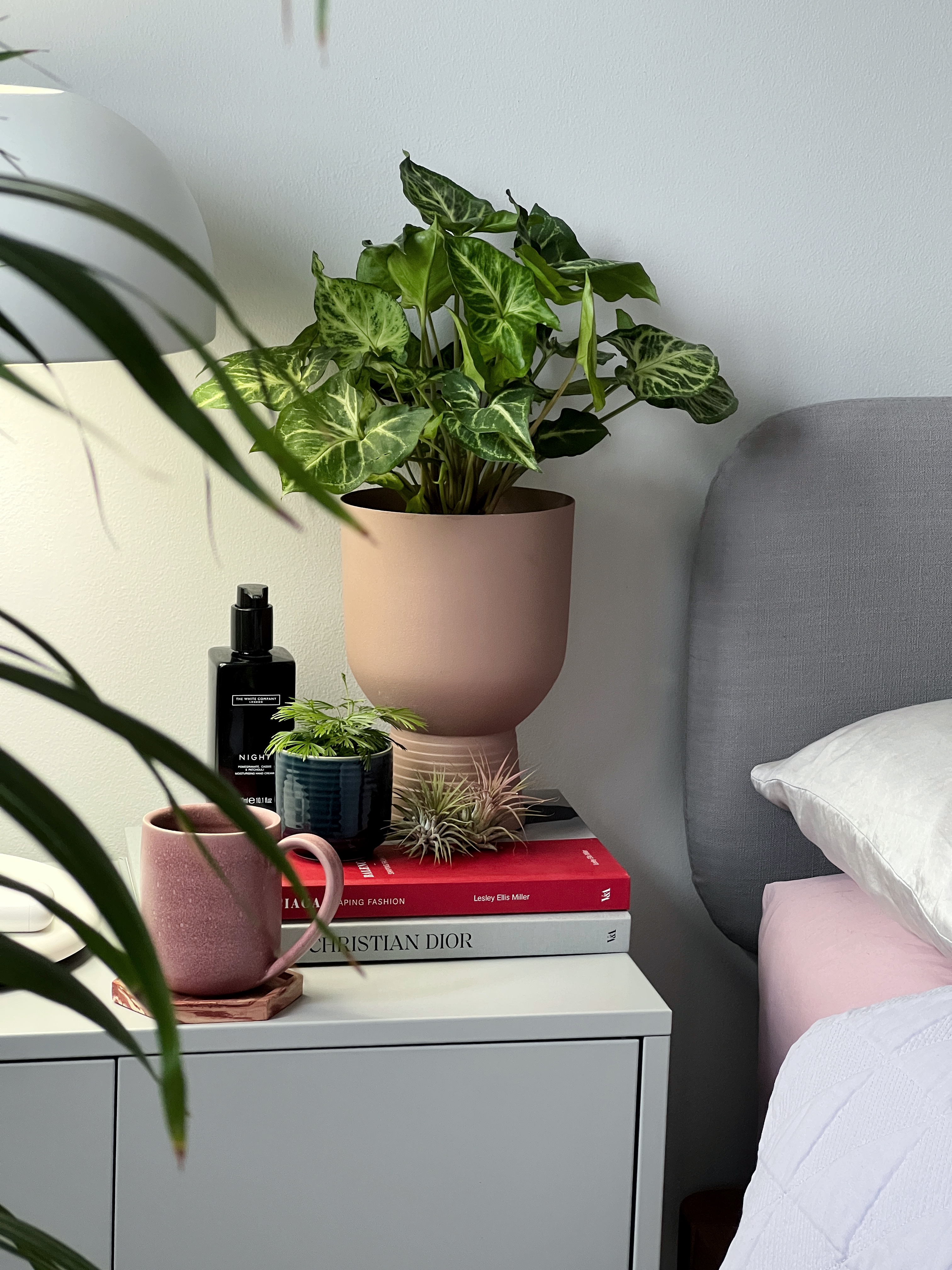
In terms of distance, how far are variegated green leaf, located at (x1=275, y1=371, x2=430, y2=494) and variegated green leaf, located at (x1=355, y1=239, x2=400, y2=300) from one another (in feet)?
0.38

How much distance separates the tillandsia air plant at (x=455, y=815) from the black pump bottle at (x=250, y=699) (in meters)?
0.12

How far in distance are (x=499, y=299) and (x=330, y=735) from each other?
1.18 ft

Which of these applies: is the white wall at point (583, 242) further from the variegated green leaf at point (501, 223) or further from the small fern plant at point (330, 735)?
the small fern plant at point (330, 735)

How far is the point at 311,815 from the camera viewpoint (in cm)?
95

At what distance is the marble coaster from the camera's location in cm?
83

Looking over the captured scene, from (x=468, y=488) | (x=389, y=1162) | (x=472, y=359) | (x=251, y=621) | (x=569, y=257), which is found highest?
(x=569, y=257)

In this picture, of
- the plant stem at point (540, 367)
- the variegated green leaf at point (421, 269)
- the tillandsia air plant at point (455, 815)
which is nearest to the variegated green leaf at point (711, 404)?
the plant stem at point (540, 367)

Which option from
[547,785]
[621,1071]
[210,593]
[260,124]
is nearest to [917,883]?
[621,1071]

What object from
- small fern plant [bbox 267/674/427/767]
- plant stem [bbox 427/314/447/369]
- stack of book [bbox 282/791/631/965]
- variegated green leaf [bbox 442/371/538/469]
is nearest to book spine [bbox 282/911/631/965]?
stack of book [bbox 282/791/631/965]

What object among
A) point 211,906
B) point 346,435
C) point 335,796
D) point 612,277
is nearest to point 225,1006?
point 211,906

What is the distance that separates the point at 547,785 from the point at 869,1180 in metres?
0.61

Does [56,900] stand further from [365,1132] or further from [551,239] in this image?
[551,239]

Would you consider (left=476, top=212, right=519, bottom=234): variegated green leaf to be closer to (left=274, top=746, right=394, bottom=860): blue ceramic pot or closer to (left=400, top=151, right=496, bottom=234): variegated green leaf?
(left=400, top=151, right=496, bottom=234): variegated green leaf

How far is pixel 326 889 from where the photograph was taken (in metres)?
0.89
